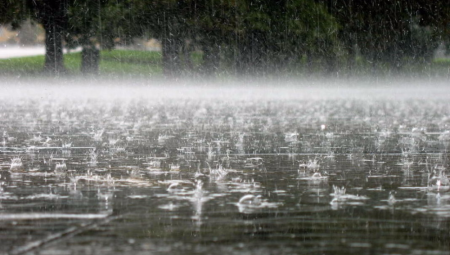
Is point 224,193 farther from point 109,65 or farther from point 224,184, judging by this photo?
point 109,65

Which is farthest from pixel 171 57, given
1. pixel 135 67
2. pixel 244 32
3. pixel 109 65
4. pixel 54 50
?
pixel 109 65

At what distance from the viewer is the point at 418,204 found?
5.25 metres

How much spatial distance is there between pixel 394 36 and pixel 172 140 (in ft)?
107

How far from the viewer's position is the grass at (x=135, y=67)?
42.6 meters

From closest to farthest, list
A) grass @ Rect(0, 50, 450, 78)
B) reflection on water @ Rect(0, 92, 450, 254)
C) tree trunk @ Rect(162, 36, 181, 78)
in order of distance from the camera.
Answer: reflection on water @ Rect(0, 92, 450, 254), tree trunk @ Rect(162, 36, 181, 78), grass @ Rect(0, 50, 450, 78)

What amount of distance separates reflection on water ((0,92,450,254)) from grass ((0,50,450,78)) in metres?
30.5

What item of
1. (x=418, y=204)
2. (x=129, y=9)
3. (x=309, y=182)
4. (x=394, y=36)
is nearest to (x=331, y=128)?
(x=309, y=182)

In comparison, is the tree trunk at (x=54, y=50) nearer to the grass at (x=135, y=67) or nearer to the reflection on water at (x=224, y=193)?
the grass at (x=135, y=67)

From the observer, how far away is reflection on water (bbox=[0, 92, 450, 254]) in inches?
161

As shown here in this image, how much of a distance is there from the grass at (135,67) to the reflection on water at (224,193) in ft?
100

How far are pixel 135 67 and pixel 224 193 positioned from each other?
4170 centimetres

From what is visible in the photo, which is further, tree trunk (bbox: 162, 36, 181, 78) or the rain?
tree trunk (bbox: 162, 36, 181, 78)

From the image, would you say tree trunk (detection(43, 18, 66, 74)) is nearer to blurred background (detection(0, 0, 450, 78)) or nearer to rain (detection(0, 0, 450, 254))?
blurred background (detection(0, 0, 450, 78))

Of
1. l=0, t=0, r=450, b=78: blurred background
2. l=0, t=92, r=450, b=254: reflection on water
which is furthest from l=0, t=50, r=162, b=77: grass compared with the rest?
l=0, t=92, r=450, b=254: reflection on water
